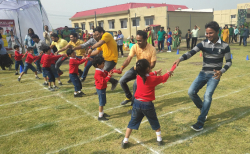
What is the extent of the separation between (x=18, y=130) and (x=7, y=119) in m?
0.87

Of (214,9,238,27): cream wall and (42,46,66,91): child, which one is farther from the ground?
(214,9,238,27): cream wall

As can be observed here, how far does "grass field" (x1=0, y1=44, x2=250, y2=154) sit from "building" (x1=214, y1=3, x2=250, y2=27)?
122 feet

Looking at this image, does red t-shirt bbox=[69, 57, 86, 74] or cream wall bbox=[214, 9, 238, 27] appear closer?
red t-shirt bbox=[69, 57, 86, 74]

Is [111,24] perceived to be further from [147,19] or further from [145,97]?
[145,97]

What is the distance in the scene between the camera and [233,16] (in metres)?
50.7

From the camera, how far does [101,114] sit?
4.81 meters

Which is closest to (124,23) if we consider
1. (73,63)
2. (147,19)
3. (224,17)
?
(147,19)

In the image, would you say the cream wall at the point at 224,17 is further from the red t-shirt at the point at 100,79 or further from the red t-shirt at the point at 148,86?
the red t-shirt at the point at 148,86

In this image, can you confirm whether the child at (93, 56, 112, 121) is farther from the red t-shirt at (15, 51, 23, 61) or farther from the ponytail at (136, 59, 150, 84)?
the red t-shirt at (15, 51, 23, 61)

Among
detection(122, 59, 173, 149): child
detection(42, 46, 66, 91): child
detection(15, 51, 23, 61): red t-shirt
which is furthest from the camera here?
detection(15, 51, 23, 61): red t-shirt

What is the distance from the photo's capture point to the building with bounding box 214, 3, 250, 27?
37838mm

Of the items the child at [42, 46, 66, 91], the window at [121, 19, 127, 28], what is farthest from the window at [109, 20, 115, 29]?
the child at [42, 46, 66, 91]

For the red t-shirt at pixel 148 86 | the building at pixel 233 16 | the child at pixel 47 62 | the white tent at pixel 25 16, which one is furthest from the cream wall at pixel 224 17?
the red t-shirt at pixel 148 86

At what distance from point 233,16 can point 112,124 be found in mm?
56289
